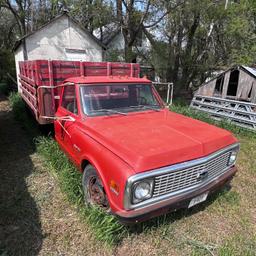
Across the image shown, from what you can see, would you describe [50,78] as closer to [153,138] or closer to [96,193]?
[96,193]

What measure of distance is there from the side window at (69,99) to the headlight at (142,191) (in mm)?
1844

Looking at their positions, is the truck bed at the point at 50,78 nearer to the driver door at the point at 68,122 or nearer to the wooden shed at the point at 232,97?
the driver door at the point at 68,122

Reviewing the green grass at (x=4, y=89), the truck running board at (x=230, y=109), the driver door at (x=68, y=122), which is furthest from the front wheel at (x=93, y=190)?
the green grass at (x=4, y=89)

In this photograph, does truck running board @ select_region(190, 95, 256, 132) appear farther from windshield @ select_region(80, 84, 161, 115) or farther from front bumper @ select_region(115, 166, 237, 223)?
front bumper @ select_region(115, 166, 237, 223)

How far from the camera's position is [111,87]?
3.94 metres

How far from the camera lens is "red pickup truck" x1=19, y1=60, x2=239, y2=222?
2.45 meters

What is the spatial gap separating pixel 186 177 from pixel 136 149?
2.30 ft

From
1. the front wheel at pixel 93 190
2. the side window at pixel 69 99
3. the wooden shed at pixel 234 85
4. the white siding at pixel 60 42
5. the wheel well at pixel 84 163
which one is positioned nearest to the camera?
the front wheel at pixel 93 190

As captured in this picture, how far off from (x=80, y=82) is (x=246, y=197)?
3.50 metres

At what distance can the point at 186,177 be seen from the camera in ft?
8.84

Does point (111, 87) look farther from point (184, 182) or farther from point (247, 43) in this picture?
point (247, 43)

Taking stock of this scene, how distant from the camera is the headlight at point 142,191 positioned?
2391mm

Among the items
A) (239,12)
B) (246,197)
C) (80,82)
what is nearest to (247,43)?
(239,12)

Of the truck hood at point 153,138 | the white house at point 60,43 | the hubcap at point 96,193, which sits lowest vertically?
the hubcap at point 96,193
